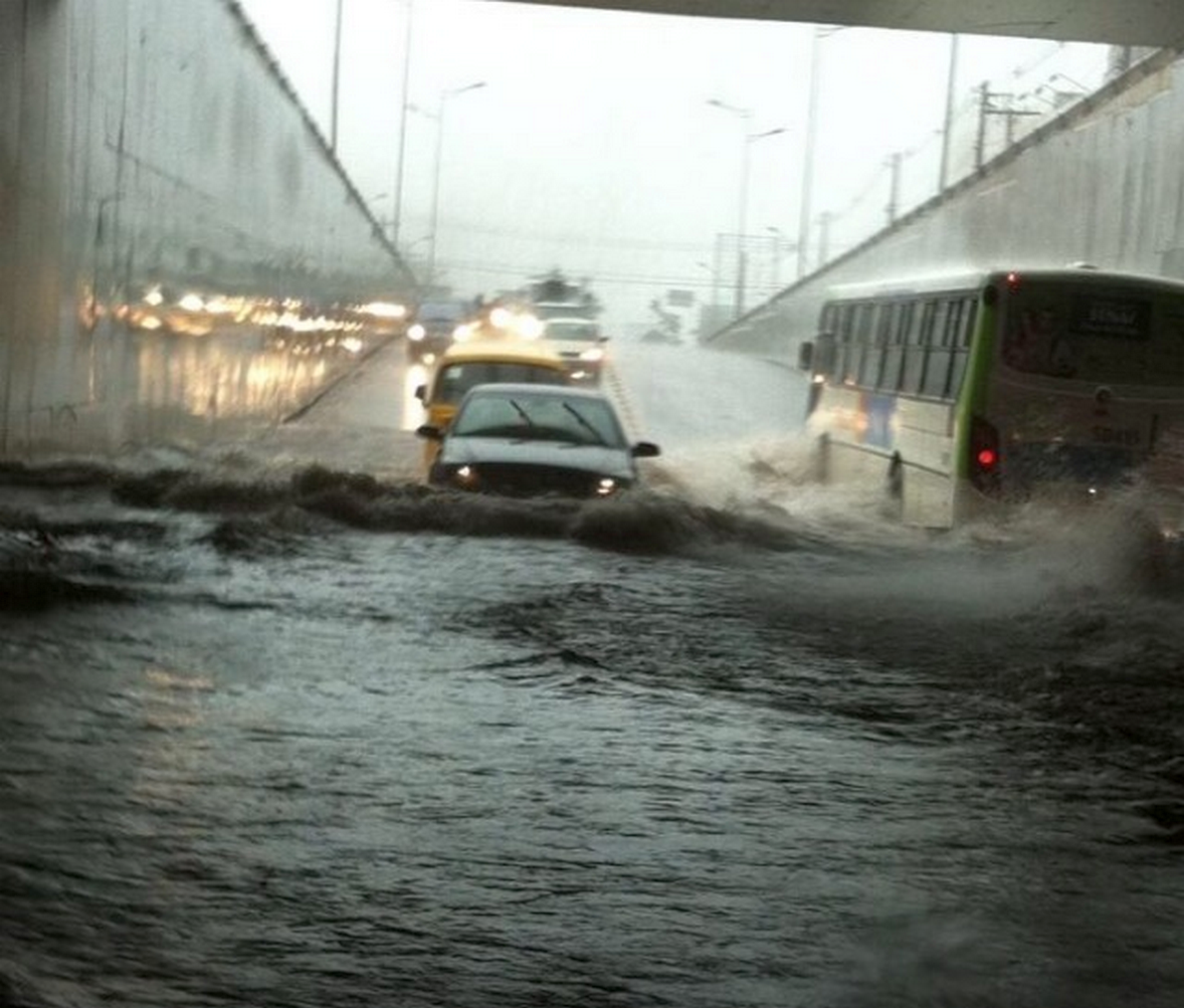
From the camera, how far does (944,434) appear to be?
66.1 ft

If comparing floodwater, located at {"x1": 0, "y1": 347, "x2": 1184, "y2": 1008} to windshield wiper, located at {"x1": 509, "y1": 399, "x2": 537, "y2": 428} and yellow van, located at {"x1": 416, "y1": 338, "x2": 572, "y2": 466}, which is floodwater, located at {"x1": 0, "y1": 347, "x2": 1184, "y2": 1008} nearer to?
windshield wiper, located at {"x1": 509, "y1": 399, "x2": 537, "y2": 428}

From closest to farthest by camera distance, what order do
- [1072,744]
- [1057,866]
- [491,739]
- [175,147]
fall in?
[1057,866]
[491,739]
[1072,744]
[175,147]

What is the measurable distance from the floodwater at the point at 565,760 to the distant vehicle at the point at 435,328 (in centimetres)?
3258

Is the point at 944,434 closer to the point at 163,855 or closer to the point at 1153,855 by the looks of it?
the point at 1153,855

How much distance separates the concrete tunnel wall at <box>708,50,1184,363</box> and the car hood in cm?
809

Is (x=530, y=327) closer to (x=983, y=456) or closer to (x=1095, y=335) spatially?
(x=1095, y=335)

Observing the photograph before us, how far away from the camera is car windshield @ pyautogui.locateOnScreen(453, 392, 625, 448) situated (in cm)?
1912

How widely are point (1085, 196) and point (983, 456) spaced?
45.1ft

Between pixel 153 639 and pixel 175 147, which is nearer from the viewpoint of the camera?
pixel 153 639

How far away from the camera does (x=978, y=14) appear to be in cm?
2322

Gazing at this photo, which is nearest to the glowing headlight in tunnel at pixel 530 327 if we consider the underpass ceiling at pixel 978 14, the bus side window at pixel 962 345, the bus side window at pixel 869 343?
the bus side window at pixel 869 343

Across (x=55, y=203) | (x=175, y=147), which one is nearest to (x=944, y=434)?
(x=55, y=203)

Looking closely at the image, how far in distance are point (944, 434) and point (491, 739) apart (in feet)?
37.1

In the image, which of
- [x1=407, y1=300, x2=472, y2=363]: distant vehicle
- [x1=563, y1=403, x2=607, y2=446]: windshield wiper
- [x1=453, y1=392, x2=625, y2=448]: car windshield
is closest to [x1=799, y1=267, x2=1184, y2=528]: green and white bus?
[x1=453, y1=392, x2=625, y2=448]: car windshield
